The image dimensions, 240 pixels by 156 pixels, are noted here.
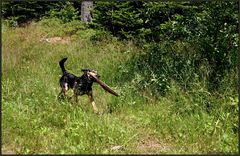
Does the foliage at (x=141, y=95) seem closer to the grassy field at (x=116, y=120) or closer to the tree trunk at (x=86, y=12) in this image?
the grassy field at (x=116, y=120)

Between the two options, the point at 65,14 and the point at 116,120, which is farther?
the point at 65,14

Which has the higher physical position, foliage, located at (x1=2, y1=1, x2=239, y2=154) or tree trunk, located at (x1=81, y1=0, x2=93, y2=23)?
foliage, located at (x1=2, y1=1, x2=239, y2=154)

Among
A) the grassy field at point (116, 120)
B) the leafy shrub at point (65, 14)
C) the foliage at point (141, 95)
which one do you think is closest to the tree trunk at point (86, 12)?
the leafy shrub at point (65, 14)

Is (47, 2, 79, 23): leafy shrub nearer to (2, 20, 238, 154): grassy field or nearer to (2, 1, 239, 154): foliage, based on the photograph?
(2, 1, 239, 154): foliage

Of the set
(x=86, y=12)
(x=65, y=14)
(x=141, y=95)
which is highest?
(x=141, y=95)

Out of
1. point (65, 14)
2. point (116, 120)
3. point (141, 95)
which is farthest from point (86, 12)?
point (116, 120)

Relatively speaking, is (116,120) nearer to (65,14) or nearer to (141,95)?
(141,95)

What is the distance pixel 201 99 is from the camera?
6453 millimetres

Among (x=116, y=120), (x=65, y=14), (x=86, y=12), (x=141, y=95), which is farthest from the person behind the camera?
(x=65, y=14)

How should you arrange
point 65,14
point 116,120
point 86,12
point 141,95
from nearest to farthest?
point 116,120
point 141,95
point 86,12
point 65,14

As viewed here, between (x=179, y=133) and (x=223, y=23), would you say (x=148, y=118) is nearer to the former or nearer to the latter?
(x=179, y=133)

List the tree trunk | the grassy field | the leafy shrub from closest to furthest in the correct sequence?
the grassy field < the tree trunk < the leafy shrub

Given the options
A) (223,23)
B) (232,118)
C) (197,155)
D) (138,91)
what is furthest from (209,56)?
(197,155)

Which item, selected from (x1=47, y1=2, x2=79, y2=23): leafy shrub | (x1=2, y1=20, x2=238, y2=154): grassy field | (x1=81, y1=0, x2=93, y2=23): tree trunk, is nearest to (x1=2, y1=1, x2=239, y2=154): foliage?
(x1=2, y1=20, x2=238, y2=154): grassy field
